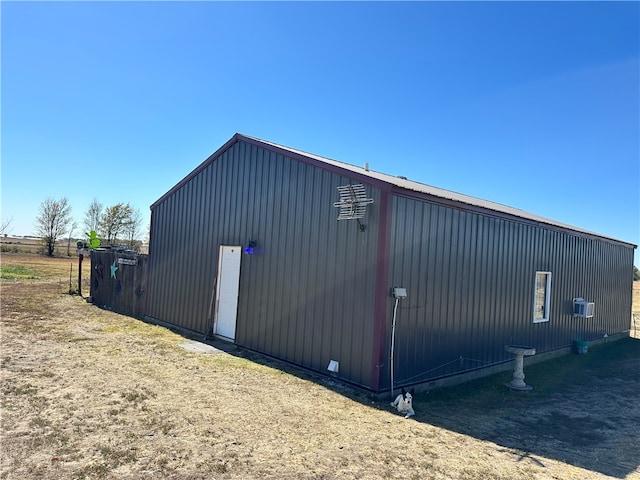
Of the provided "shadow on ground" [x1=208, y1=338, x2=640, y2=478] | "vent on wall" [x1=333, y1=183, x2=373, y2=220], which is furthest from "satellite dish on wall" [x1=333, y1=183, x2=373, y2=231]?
"shadow on ground" [x1=208, y1=338, x2=640, y2=478]

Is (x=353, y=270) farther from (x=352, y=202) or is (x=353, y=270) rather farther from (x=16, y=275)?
(x=16, y=275)

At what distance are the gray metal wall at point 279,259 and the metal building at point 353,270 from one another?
0.09 feet

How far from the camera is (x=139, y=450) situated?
12.6 feet

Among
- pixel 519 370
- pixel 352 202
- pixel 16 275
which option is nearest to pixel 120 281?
pixel 352 202

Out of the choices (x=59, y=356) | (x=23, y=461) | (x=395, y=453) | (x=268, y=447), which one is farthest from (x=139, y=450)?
(x=59, y=356)

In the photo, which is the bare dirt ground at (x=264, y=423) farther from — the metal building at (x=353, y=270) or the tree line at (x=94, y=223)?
the tree line at (x=94, y=223)

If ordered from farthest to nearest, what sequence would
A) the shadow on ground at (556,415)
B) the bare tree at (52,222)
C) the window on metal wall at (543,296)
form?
1. the bare tree at (52,222)
2. the window on metal wall at (543,296)
3. the shadow on ground at (556,415)

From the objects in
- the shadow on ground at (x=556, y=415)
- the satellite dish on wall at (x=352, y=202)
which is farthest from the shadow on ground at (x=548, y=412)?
the satellite dish on wall at (x=352, y=202)

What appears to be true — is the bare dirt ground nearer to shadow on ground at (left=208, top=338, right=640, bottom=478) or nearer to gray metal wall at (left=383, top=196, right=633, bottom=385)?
shadow on ground at (left=208, top=338, right=640, bottom=478)

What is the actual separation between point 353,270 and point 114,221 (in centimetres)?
4009

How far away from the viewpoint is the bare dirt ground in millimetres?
3709

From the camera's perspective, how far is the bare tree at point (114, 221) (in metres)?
40.7

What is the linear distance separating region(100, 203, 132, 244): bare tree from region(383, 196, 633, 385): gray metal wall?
39.8 meters

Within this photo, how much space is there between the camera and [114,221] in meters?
40.8
